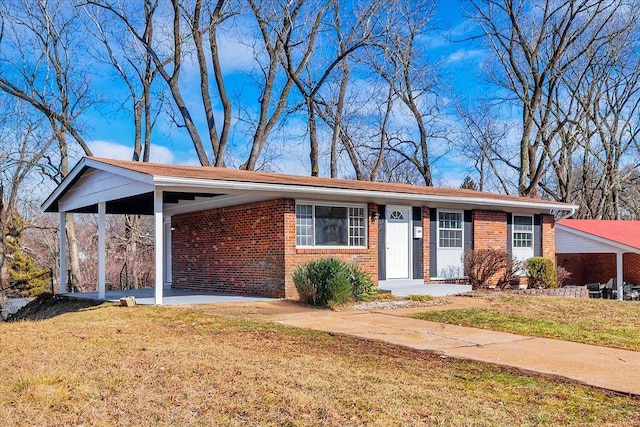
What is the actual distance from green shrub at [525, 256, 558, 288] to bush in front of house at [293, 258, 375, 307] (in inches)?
302

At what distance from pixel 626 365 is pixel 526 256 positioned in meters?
12.5

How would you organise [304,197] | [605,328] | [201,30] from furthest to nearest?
1. [201,30]
2. [304,197]
3. [605,328]

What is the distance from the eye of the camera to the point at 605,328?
29.0 feet

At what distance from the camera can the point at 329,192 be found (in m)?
13.1

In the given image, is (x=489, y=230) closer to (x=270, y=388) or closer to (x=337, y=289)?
(x=337, y=289)

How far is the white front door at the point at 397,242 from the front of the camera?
15336mm

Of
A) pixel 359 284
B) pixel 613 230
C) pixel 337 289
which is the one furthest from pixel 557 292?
pixel 613 230

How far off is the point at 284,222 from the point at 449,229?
5828 mm

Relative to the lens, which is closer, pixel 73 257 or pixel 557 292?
pixel 557 292

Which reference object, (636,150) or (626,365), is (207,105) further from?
(636,150)

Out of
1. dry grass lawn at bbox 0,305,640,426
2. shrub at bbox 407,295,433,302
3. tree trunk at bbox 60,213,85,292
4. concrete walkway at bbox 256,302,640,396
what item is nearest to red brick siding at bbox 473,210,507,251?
shrub at bbox 407,295,433,302

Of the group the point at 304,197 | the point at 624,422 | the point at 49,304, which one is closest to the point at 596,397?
the point at 624,422

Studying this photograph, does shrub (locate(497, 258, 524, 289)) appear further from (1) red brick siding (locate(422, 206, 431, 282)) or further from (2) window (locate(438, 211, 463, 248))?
(1) red brick siding (locate(422, 206, 431, 282))

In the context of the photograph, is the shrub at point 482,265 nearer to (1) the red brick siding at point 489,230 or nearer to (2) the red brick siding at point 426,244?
(1) the red brick siding at point 489,230
